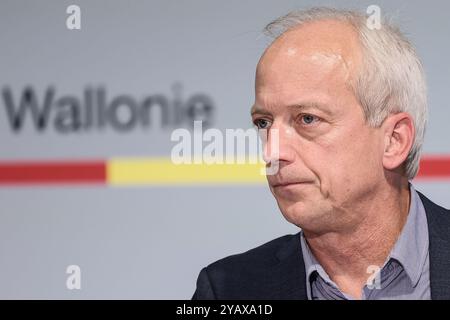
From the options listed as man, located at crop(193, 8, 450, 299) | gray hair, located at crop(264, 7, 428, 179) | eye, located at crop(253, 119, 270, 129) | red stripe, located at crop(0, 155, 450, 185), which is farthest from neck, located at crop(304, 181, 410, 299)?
red stripe, located at crop(0, 155, 450, 185)

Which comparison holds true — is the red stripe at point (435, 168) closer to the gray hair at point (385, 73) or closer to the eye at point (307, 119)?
the gray hair at point (385, 73)

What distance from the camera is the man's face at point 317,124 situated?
1.25 m

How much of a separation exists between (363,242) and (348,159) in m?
0.16

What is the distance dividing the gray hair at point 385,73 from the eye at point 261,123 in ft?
0.51

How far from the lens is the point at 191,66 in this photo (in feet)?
5.15

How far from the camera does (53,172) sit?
1613 mm

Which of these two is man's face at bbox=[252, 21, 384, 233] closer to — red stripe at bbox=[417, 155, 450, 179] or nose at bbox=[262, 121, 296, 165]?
nose at bbox=[262, 121, 296, 165]

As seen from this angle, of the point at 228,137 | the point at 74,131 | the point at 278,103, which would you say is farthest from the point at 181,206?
the point at 278,103

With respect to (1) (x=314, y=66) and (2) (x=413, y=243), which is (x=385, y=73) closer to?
(1) (x=314, y=66)

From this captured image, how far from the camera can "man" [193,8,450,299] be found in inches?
49.3

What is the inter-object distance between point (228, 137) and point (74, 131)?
34cm

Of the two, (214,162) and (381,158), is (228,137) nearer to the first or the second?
(214,162)

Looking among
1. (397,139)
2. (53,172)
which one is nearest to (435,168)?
(397,139)
